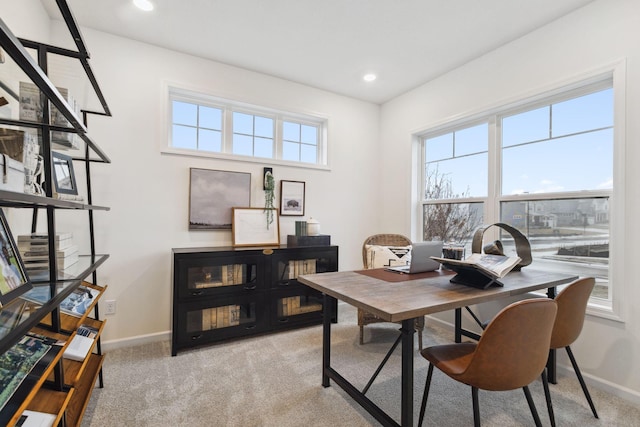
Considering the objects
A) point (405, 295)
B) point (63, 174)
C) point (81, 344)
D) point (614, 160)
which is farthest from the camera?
point (614, 160)

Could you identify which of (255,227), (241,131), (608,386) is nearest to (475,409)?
(608,386)

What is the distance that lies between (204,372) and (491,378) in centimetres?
196

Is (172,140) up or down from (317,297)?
up

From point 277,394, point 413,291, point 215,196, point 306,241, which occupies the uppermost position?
point 215,196

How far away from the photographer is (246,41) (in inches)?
112

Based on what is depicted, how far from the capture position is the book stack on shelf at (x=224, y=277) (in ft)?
9.10

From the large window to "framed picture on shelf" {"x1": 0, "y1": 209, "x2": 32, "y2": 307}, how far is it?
3.33 metres

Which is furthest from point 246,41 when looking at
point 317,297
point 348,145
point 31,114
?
point 317,297

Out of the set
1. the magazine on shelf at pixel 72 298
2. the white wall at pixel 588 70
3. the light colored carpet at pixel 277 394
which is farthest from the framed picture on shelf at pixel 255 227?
the white wall at pixel 588 70

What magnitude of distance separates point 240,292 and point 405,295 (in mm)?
1809

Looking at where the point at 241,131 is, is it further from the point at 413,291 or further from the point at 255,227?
the point at 413,291

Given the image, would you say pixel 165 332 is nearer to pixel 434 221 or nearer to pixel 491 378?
pixel 491 378

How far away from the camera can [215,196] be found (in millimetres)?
3148

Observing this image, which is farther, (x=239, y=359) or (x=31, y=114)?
(x=239, y=359)
